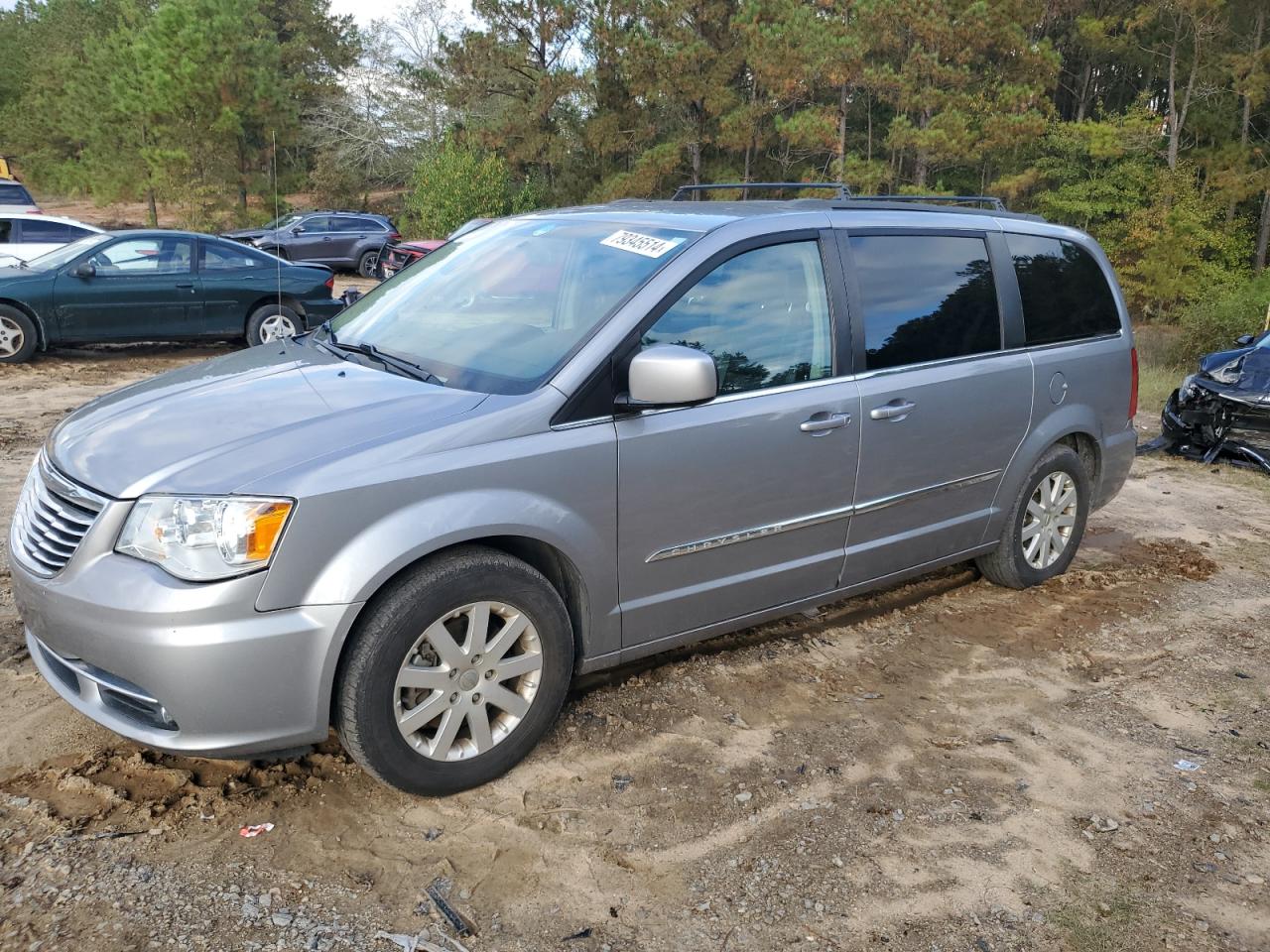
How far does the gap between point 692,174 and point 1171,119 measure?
14.9 m

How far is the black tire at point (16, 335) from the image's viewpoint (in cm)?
1027

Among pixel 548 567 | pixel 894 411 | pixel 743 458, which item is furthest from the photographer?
pixel 894 411

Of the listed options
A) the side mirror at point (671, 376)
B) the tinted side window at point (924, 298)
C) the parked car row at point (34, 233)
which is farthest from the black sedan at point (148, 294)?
the side mirror at point (671, 376)

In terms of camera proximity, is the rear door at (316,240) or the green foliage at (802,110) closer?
the rear door at (316,240)

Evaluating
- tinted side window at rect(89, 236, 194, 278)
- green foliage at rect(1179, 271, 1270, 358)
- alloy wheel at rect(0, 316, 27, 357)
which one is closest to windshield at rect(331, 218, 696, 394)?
tinted side window at rect(89, 236, 194, 278)

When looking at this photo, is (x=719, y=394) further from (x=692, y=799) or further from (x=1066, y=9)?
(x=1066, y=9)

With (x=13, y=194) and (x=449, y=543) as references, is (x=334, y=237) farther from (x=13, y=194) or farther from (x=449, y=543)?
(x=449, y=543)

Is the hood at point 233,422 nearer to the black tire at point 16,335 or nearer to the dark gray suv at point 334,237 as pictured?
the black tire at point 16,335

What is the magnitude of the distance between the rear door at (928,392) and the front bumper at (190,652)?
2.24 m

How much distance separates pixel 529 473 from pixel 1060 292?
313 cm

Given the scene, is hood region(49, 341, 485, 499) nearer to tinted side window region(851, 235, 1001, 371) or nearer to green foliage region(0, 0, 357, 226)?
tinted side window region(851, 235, 1001, 371)

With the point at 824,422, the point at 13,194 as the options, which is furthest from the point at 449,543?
the point at 13,194

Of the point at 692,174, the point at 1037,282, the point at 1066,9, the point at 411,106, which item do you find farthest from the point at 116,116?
the point at 1037,282

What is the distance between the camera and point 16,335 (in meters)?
10.3
